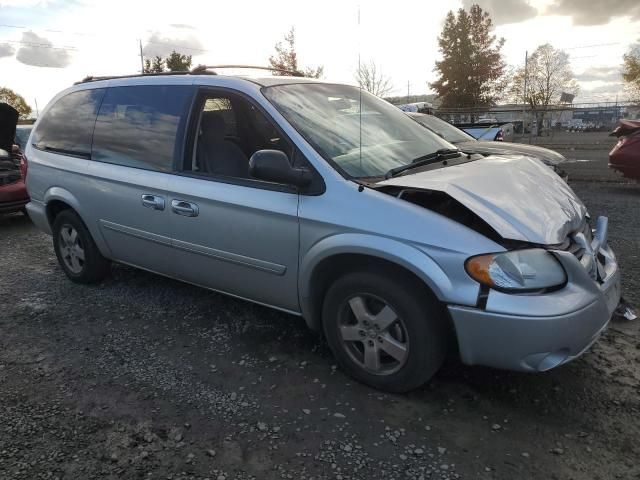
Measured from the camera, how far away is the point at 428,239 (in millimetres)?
2578

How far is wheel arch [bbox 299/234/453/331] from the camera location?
257cm

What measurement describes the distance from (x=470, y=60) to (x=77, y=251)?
46.0 m

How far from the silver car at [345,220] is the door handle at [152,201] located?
0.01 m

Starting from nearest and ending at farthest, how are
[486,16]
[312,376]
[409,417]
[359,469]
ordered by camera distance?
[359,469] < [409,417] < [312,376] < [486,16]

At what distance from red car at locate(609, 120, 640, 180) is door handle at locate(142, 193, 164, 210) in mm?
7979

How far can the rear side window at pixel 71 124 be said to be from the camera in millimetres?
4384

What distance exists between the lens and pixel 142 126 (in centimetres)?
394

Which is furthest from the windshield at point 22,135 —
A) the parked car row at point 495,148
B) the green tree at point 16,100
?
the green tree at point 16,100

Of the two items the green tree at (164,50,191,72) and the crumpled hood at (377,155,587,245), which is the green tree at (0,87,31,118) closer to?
the green tree at (164,50,191,72)

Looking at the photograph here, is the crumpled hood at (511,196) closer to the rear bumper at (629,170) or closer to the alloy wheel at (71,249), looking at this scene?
the alloy wheel at (71,249)

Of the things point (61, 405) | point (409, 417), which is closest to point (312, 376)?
point (409, 417)

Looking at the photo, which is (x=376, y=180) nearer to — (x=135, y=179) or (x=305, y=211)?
(x=305, y=211)

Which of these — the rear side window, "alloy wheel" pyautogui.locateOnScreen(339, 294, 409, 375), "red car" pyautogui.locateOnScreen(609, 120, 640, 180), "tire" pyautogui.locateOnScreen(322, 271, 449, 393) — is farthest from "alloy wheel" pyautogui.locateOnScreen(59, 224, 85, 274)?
"red car" pyautogui.locateOnScreen(609, 120, 640, 180)

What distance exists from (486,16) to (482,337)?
1952 inches
